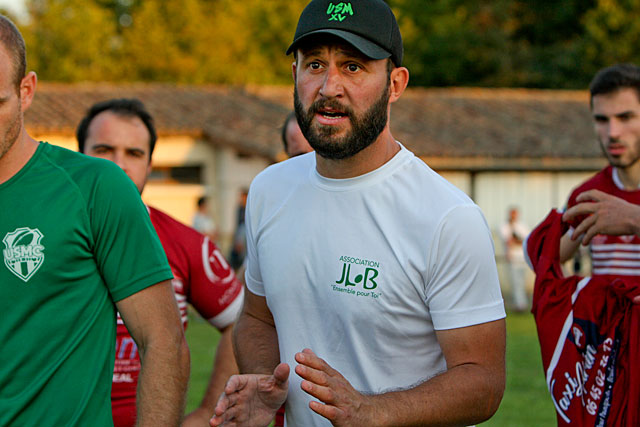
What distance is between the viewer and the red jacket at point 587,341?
3562 mm

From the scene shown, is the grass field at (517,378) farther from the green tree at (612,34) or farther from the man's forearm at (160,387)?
the green tree at (612,34)

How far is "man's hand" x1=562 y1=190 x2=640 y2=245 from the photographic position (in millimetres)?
3586

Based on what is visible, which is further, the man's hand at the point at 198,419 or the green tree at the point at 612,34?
the green tree at the point at 612,34

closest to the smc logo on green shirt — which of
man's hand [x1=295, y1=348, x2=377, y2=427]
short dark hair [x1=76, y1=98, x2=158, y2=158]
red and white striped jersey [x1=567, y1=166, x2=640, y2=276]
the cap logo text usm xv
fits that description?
man's hand [x1=295, y1=348, x2=377, y2=427]

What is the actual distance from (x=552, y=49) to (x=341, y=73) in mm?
35699

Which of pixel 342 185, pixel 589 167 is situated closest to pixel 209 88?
pixel 589 167

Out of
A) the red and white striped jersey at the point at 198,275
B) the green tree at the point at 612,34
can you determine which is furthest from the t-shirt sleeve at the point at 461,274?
the green tree at the point at 612,34

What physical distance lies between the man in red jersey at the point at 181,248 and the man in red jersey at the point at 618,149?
5.95 feet

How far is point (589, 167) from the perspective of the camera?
2509cm

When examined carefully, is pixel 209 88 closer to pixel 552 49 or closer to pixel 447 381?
pixel 552 49

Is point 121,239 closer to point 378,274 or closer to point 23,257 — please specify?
point 23,257

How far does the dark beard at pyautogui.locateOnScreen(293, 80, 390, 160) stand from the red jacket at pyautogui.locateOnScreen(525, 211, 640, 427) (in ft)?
4.66

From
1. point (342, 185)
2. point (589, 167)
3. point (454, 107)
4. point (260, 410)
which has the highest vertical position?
point (454, 107)

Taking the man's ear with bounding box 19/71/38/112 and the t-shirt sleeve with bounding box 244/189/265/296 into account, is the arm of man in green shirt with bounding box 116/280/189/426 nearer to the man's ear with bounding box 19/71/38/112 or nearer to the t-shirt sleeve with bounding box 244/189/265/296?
the t-shirt sleeve with bounding box 244/189/265/296
